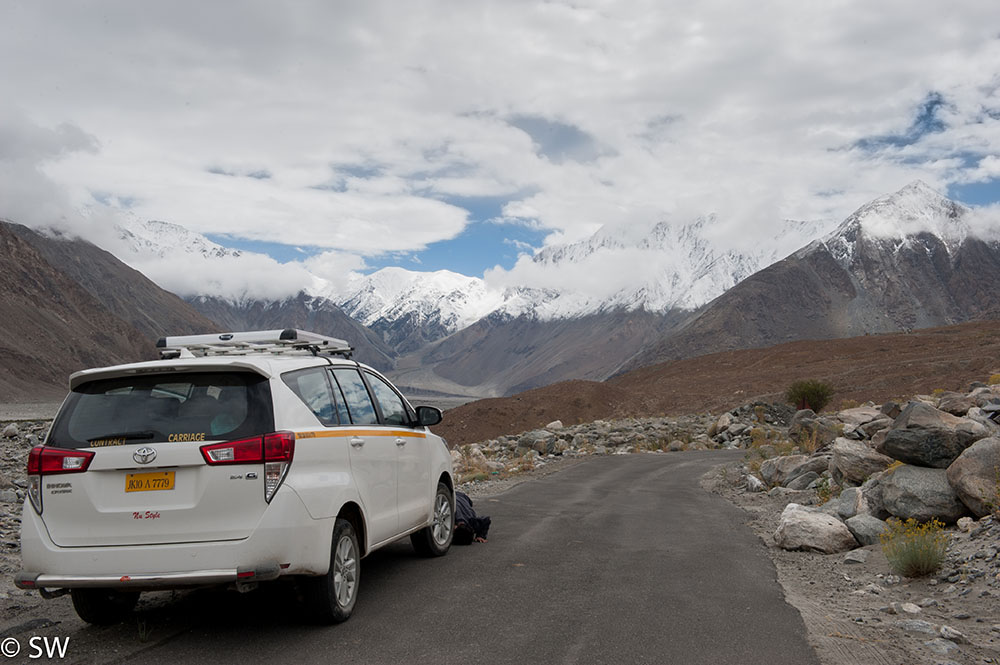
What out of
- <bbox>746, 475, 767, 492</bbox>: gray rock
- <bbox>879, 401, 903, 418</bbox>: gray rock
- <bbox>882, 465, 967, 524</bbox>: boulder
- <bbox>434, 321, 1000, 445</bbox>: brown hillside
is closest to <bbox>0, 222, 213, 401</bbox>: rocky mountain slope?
<bbox>434, 321, 1000, 445</bbox>: brown hillside

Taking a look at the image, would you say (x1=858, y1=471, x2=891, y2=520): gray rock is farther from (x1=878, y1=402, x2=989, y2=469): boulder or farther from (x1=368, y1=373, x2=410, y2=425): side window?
(x1=368, y1=373, x2=410, y2=425): side window

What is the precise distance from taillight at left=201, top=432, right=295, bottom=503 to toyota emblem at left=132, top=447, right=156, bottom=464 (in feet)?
1.11

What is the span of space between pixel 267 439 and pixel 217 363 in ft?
2.23

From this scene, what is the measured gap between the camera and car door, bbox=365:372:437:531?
7.63 meters

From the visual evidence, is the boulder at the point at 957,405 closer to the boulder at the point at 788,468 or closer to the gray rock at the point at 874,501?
the boulder at the point at 788,468

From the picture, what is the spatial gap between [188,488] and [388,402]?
106 inches

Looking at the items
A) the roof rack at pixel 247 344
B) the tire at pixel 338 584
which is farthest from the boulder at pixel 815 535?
the roof rack at pixel 247 344

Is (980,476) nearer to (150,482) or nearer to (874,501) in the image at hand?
(874,501)

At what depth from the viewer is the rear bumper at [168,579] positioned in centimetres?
544

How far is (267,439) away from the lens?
5684 mm

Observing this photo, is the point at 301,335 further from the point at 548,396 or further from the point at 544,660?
the point at 548,396

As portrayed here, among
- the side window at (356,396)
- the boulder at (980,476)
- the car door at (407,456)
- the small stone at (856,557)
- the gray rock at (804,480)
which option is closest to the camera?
the side window at (356,396)

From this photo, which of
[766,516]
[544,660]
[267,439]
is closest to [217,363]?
[267,439]

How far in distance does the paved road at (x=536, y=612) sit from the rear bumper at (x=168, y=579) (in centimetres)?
50
